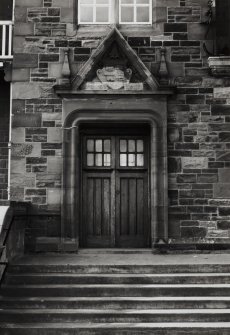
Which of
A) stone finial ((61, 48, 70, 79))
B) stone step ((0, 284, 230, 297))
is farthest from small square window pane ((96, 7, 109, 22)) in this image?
stone step ((0, 284, 230, 297))

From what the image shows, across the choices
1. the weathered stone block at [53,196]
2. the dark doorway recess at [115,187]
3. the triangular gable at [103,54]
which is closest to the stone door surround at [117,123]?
the weathered stone block at [53,196]

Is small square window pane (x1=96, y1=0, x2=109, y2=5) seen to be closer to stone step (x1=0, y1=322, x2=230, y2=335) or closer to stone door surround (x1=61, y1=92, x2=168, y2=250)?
stone door surround (x1=61, y1=92, x2=168, y2=250)

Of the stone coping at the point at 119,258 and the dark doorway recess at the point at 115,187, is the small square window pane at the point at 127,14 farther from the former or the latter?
the stone coping at the point at 119,258

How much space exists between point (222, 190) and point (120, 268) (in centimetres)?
306

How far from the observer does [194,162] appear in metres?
9.68

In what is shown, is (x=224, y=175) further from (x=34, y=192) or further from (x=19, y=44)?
(x=19, y=44)

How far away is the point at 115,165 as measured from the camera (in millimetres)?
10047

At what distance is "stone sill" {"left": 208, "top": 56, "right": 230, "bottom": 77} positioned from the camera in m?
9.69

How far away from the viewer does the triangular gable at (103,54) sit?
31.8 ft

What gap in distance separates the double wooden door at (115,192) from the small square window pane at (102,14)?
8.17 feet

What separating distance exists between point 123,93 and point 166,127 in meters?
1.10

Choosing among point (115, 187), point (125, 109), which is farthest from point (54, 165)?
point (125, 109)

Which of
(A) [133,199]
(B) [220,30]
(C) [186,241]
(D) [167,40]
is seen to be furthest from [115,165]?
(B) [220,30]

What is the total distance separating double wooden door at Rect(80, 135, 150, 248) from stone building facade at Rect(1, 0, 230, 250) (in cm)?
25
